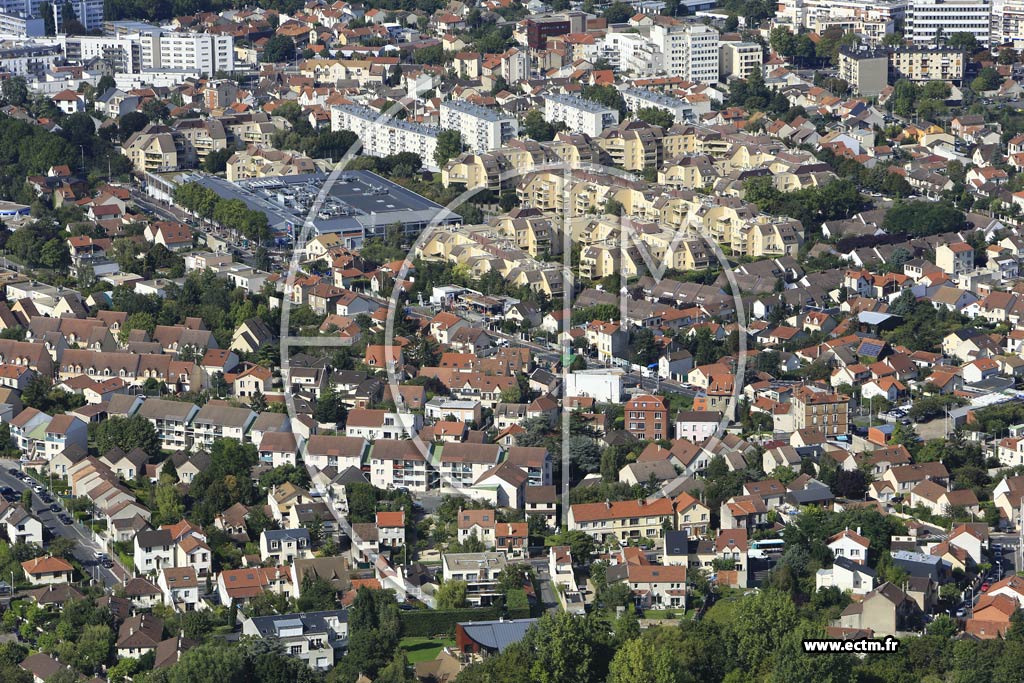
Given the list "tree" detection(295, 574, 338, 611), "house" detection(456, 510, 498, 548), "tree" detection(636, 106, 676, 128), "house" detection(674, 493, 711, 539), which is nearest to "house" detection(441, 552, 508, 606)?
"house" detection(456, 510, 498, 548)

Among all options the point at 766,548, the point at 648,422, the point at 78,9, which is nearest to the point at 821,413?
the point at 648,422

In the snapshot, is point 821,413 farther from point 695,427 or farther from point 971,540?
point 971,540

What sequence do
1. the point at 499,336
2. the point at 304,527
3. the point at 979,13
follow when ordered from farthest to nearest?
the point at 979,13 → the point at 499,336 → the point at 304,527

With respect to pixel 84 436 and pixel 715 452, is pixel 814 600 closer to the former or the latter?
pixel 715 452

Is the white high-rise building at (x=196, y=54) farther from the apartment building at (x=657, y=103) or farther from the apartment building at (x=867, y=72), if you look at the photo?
the apartment building at (x=867, y=72)

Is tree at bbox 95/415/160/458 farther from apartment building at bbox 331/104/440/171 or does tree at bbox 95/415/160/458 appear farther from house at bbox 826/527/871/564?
apartment building at bbox 331/104/440/171

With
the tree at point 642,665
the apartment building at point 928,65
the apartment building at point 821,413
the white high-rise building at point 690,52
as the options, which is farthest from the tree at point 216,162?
the tree at point 642,665

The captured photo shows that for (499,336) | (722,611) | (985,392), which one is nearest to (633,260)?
(499,336)
